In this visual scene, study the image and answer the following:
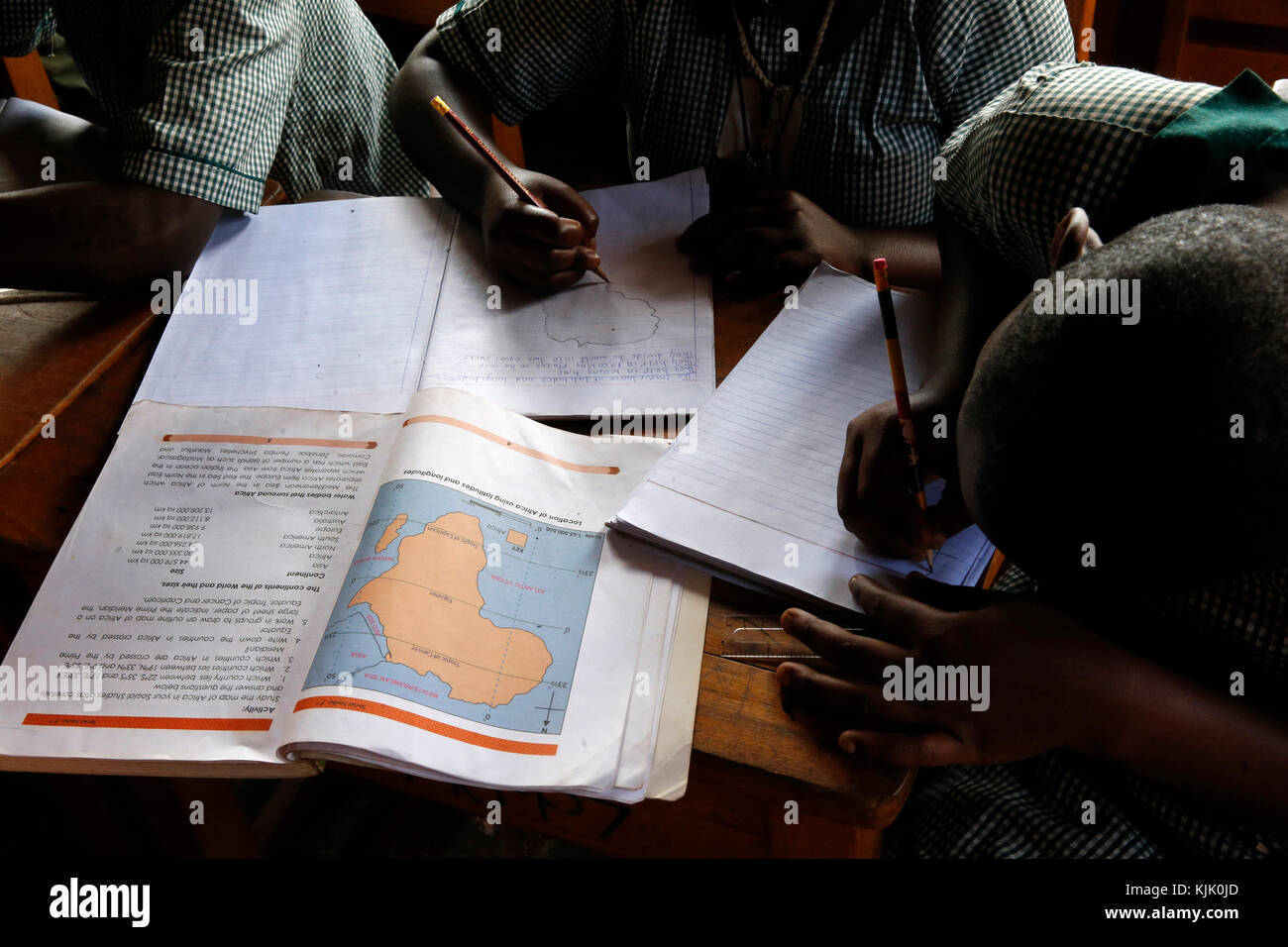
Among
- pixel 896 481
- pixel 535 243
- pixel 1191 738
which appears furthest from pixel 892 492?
pixel 535 243

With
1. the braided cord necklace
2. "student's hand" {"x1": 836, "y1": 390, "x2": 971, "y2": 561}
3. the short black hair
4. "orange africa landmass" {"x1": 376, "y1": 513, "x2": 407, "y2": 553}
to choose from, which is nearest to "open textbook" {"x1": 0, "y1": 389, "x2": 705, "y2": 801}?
"orange africa landmass" {"x1": 376, "y1": 513, "x2": 407, "y2": 553}

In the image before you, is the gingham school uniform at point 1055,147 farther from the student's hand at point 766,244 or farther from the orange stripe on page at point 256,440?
the orange stripe on page at point 256,440

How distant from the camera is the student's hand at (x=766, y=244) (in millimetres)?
908

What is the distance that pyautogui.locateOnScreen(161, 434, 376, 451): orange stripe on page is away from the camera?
765mm

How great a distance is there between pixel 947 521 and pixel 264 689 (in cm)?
53

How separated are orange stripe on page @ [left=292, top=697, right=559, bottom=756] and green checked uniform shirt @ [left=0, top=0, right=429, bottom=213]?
2.29ft

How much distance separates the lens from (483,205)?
3.23ft

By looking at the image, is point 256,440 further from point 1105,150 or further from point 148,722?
point 1105,150

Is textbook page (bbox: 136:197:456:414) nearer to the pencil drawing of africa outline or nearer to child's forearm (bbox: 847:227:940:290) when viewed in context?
the pencil drawing of africa outline

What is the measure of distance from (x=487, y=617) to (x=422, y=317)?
41 centimetres

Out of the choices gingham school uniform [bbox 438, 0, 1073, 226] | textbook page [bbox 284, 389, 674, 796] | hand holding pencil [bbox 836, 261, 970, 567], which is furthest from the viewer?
gingham school uniform [bbox 438, 0, 1073, 226]

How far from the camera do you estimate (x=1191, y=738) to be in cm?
60
